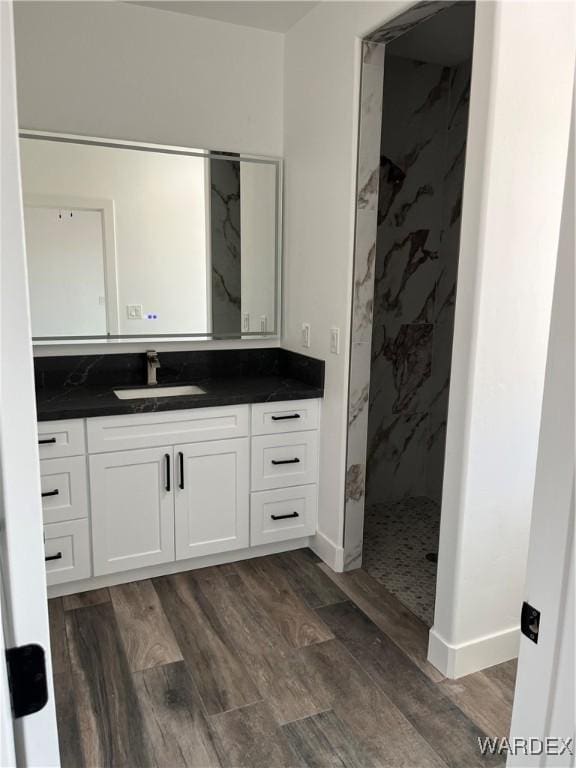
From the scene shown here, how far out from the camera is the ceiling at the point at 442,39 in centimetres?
280

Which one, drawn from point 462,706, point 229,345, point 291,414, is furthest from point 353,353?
point 462,706

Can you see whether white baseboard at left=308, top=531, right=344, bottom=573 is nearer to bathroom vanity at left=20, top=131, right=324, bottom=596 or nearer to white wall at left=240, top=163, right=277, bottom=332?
bathroom vanity at left=20, top=131, right=324, bottom=596

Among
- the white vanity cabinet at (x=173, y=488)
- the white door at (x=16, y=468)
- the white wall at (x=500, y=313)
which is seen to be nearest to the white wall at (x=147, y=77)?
the white vanity cabinet at (x=173, y=488)

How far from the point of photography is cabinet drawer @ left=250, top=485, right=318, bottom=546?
297 cm

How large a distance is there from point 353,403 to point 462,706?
131 cm

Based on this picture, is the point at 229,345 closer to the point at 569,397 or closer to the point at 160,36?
the point at 160,36

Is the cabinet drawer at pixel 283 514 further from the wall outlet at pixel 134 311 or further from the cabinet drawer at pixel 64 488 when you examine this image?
the wall outlet at pixel 134 311

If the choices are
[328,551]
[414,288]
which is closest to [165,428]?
[328,551]

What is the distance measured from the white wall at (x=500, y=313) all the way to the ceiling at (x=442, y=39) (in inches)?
42.0

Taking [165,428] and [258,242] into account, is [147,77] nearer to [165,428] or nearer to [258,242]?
[258,242]

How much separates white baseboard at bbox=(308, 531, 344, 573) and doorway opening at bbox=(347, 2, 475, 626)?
203mm

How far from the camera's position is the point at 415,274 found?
12.1 feet

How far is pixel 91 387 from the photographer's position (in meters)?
2.92

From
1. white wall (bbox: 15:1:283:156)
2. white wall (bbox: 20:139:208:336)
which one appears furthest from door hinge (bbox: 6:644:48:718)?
white wall (bbox: 15:1:283:156)
